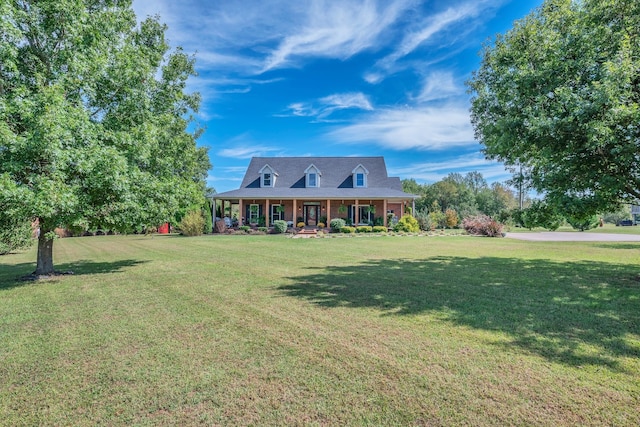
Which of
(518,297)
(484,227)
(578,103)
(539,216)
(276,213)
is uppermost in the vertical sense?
(578,103)

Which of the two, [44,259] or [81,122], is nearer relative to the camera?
[81,122]

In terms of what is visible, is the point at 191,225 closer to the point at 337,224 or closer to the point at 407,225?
the point at 337,224

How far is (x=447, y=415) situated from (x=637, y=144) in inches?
311

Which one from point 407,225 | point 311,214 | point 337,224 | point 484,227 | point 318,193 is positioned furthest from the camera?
point 311,214

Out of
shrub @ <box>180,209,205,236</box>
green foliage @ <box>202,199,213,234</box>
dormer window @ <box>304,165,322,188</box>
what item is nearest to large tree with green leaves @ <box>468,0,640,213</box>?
shrub @ <box>180,209,205,236</box>

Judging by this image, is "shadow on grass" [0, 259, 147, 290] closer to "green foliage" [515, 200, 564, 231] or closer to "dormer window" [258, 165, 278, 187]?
"green foliage" [515, 200, 564, 231]

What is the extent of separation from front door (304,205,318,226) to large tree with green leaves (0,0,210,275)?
19.1 metres

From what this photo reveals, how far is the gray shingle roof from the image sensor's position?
27.4 metres

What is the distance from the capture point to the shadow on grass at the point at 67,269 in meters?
8.11

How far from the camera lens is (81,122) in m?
7.17

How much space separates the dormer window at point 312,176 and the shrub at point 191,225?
1075cm

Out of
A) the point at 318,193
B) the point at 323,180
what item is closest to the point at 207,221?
the point at 318,193

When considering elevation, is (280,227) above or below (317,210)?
below

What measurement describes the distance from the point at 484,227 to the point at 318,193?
1356cm
